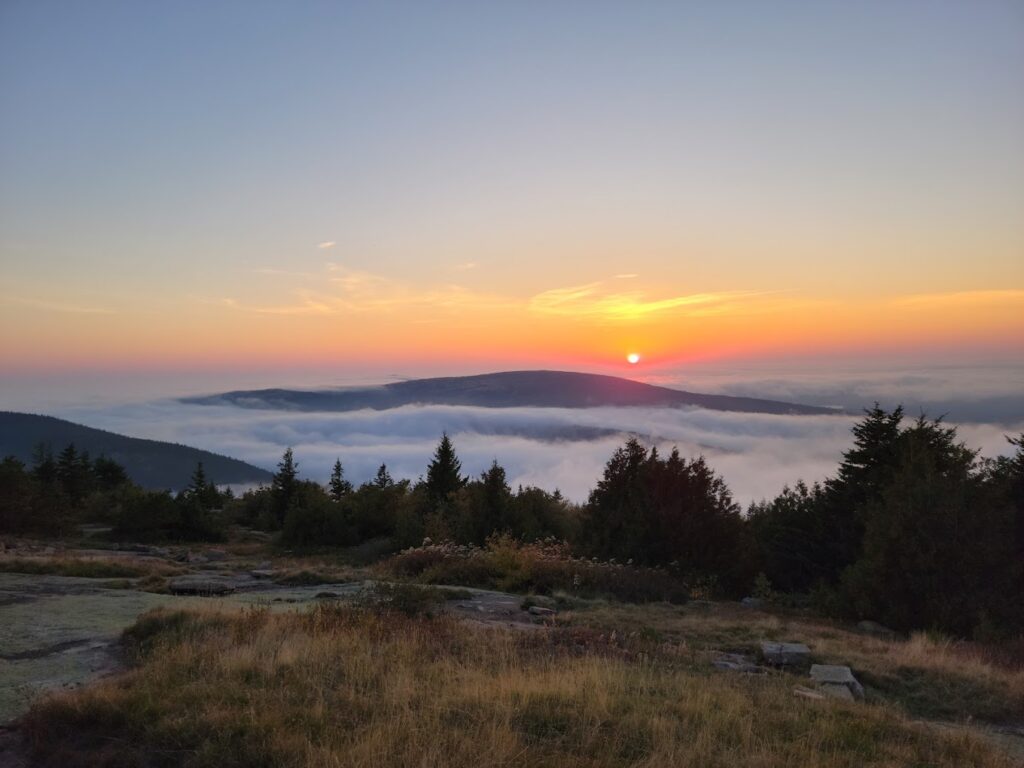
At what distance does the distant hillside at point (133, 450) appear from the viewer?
14538 centimetres

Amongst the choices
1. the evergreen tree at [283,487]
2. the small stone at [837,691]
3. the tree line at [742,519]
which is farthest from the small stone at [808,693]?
the evergreen tree at [283,487]

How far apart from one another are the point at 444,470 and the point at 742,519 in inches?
888

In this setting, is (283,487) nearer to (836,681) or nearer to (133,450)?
(836,681)

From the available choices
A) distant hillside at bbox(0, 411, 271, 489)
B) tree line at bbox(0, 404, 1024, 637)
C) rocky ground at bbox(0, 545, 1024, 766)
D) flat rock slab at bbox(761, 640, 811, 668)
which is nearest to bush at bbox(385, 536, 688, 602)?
rocky ground at bbox(0, 545, 1024, 766)

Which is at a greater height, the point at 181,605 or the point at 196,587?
the point at 181,605

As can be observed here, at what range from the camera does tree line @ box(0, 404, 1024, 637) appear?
17641mm

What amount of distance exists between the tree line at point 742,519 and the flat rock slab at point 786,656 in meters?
7.78

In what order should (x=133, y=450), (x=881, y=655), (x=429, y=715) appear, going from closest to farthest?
1. (x=429, y=715)
2. (x=881, y=655)
3. (x=133, y=450)

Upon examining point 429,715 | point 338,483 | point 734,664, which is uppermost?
point 429,715

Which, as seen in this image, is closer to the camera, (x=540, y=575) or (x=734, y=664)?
(x=734, y=664)

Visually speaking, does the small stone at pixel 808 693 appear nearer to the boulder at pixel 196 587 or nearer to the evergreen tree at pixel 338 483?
the boulder at pixel 196 587

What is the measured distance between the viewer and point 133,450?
502ft

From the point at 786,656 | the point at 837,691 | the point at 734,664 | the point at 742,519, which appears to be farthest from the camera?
the point at 742,519

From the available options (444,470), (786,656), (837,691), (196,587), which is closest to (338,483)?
(444,470)
